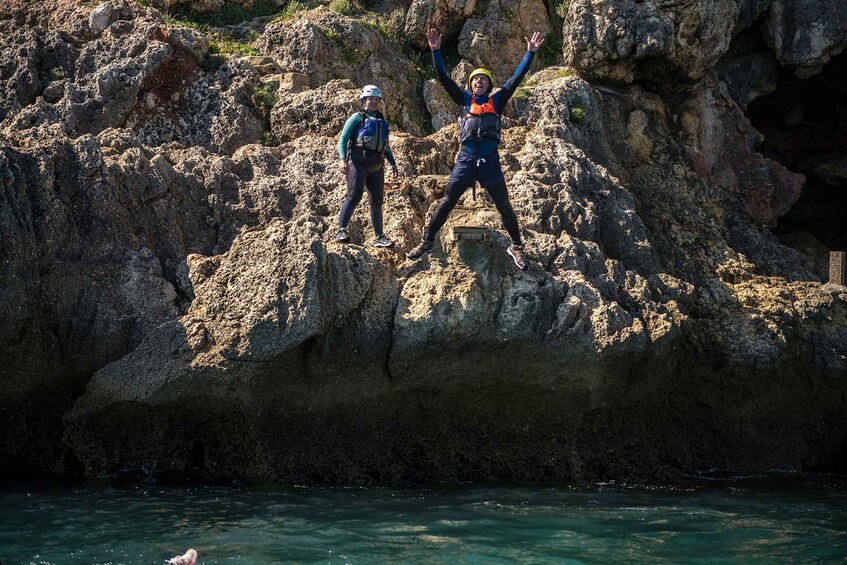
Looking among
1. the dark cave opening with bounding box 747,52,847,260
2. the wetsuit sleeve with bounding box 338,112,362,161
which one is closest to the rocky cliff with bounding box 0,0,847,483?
the wetsuit sleeve with bounding box 338,112,362,161

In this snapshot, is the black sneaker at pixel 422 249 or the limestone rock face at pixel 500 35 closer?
the black sneaker at pixel 422 249

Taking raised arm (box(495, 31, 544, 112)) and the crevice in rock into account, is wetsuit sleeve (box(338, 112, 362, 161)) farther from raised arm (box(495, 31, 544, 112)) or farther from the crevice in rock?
the crevice in rock

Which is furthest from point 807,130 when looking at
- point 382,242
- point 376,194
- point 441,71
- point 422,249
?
point 382,242

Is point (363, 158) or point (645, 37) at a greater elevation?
point (645, 37)

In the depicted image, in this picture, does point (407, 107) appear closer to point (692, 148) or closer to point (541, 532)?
point (692, 148)

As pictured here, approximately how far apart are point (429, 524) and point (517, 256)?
312 cm

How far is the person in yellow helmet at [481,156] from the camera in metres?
11.6

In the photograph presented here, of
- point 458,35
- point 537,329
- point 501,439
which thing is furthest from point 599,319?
point 458,35

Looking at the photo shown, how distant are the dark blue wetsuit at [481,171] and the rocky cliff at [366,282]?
227mm

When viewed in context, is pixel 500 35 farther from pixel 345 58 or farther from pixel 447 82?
pixel 447 82

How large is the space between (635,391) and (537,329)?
1425 millimetres

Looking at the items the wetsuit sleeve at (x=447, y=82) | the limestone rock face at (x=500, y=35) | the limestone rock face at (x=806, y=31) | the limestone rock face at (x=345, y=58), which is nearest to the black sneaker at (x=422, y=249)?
the wetsuit sleeve at (x=447, y=82)

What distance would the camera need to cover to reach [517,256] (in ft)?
37.7

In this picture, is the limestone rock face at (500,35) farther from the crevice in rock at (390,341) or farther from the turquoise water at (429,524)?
the turquoise water at (429,524)
